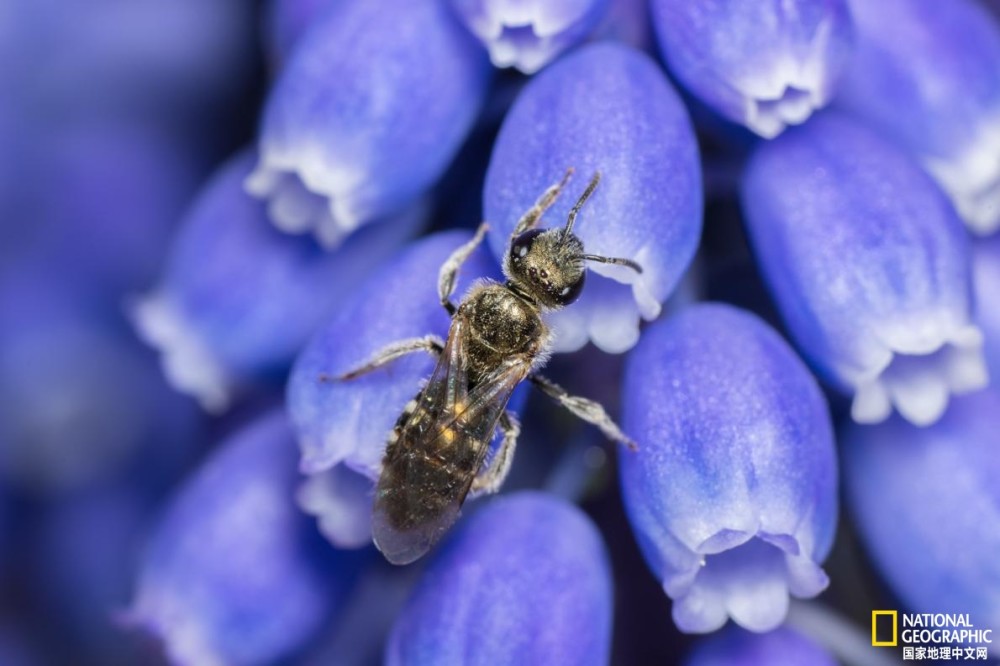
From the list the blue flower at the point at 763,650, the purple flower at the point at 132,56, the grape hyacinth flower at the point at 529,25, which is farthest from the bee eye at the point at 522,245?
the purple flower at the point at 132,56

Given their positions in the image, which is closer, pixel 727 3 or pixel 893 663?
pixel 727 3

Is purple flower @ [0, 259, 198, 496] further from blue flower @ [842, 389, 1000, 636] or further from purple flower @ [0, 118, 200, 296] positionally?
blue flower @ [842, 389, 1000, 636]

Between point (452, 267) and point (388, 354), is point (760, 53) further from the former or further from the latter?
point (388, 354)

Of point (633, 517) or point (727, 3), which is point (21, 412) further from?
point (727, 3)

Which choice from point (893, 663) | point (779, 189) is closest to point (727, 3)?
point (779, 189)

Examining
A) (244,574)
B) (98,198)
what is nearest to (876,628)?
(244,574)

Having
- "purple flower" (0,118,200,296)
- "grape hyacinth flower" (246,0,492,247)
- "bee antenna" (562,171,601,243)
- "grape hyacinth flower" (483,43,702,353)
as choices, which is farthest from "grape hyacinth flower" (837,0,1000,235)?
"purple flower" (0,118,200,296)
